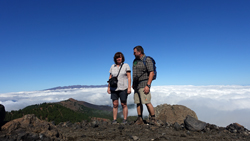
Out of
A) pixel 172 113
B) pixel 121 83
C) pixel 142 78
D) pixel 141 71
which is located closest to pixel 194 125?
pixel 142 78

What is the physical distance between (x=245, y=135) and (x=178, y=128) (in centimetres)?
250

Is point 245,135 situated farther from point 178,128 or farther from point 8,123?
point 8,123

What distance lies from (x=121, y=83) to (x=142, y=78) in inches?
34.6

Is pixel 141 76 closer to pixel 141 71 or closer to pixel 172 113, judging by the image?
pixel 141 71

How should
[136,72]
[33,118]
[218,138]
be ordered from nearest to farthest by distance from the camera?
[33,118] < [218,138] < [136,72]

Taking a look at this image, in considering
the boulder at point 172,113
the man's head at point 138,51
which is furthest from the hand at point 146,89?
the boulder at point 172,113

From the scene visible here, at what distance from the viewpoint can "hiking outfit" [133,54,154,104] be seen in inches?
251

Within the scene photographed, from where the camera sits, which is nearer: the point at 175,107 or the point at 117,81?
the point at 117,81

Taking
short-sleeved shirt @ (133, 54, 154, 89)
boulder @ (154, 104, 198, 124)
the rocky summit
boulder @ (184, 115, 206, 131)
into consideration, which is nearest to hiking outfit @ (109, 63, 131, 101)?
short-sleeved shirt @ (133, 54, 154, 89)

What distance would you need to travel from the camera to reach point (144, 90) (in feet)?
20.8

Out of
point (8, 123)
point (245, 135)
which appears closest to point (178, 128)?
point (245, 135)

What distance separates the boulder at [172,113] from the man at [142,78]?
537 centimetres

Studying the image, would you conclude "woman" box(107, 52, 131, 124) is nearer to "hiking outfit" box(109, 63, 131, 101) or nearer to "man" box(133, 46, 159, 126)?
"hiking outfit" box(109, 63, 131, 101)

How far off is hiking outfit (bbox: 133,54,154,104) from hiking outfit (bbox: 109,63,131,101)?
37 cm
